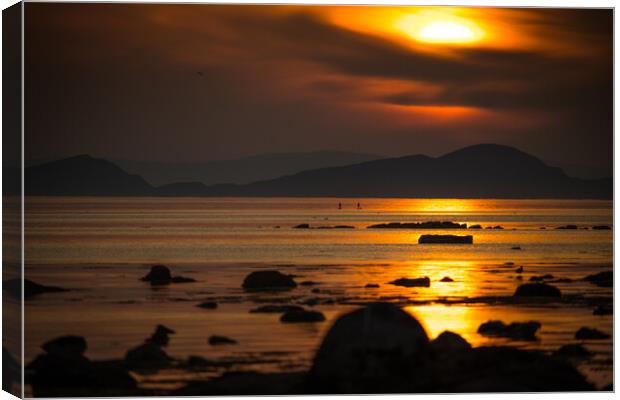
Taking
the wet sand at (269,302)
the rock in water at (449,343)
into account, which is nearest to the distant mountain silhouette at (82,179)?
the wet sand at (269,302)

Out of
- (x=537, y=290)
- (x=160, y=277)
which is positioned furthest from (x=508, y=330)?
(x=160, y=277)

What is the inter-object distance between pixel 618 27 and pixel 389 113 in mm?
1881

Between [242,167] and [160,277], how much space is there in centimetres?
104

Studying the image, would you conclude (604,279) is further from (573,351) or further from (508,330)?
(508,330)

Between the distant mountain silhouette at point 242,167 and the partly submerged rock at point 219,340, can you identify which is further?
the distant mountain silhouette at point 242,167

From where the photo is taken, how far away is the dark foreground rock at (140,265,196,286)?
902cm

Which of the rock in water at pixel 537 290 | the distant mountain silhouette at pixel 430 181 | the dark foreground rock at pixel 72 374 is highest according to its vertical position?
the distant mountain silhouette at pixel 430 181

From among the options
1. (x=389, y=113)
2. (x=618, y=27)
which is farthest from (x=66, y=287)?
(x=618, y=27)

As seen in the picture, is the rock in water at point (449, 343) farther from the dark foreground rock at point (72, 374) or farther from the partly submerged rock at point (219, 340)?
the dark foreground rock at point (72, 374)

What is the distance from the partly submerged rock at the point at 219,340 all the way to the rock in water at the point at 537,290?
215 cm

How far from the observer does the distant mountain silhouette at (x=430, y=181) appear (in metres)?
9.35

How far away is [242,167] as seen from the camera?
30.9 ft

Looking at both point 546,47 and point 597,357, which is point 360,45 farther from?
point 597,357

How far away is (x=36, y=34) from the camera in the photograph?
8.98 meters
